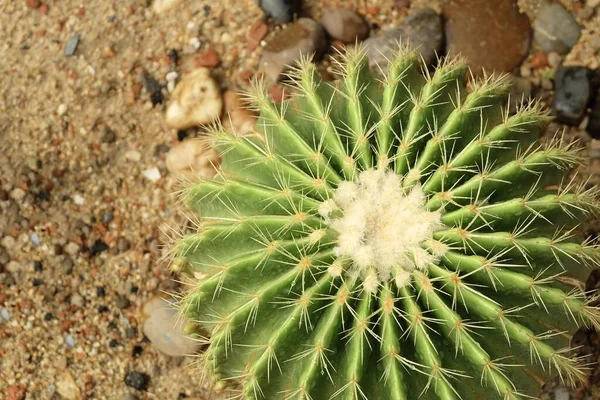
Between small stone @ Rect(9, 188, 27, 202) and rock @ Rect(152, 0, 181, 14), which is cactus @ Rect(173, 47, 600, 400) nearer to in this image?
small stone @ Rect(9, 188, 27, 202)

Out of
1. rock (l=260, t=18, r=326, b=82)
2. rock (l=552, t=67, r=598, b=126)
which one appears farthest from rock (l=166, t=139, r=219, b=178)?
rock (l=552, t=67, r=598, b=126)

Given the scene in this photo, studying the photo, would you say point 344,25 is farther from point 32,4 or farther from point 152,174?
point 32,4

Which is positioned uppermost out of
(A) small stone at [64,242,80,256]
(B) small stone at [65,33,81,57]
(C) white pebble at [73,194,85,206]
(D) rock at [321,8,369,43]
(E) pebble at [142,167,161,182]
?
(D) rock at [321,8,369,43]

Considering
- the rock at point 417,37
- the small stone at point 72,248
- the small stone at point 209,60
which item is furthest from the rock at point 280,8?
the small stone at point 72,248

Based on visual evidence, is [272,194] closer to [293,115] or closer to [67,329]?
[293,115]

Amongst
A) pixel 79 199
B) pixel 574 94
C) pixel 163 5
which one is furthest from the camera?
pixel 163 5

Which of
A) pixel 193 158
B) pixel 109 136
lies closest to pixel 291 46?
pixel 193 158
